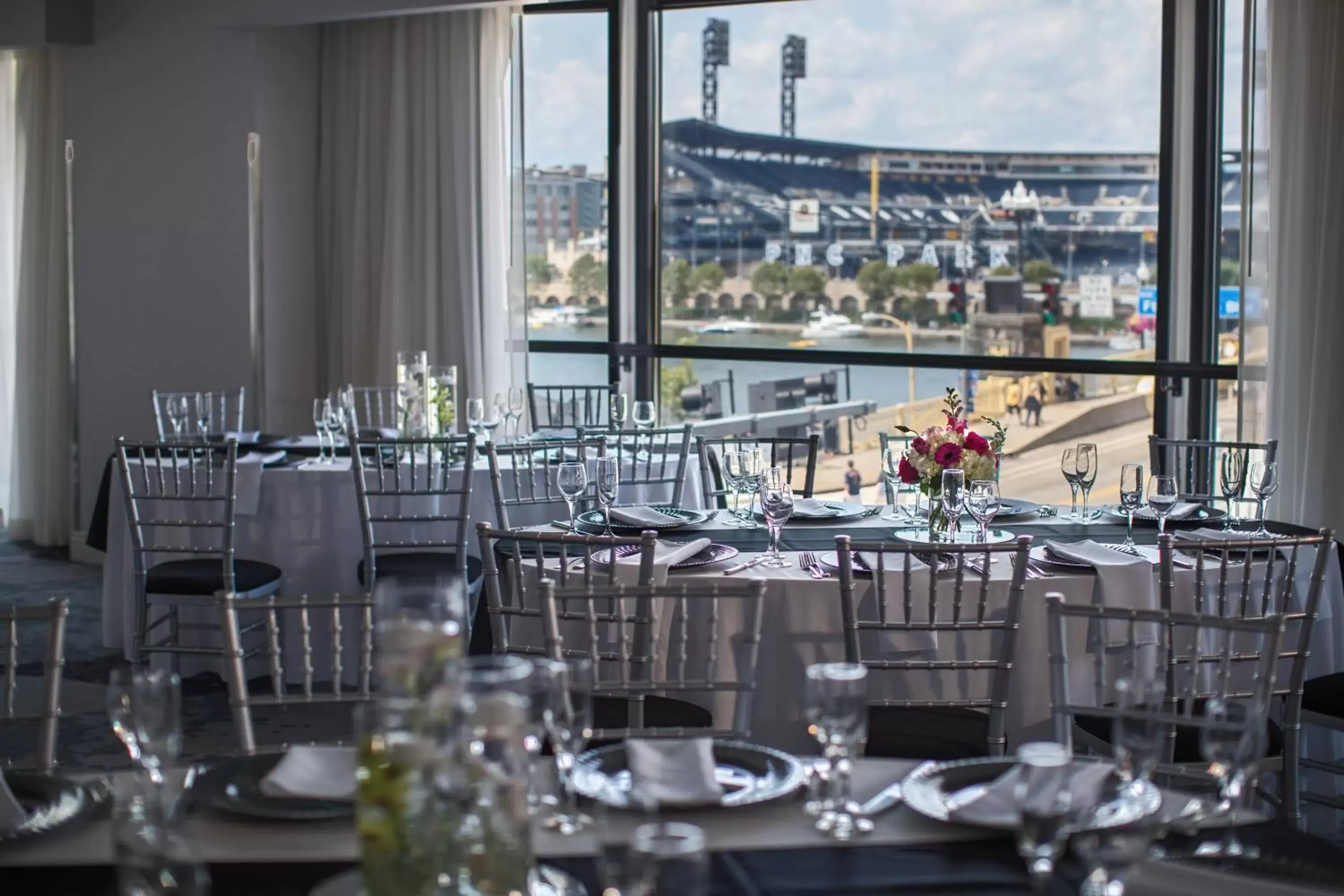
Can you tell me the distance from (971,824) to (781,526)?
6.61 ft

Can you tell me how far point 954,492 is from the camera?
375cm

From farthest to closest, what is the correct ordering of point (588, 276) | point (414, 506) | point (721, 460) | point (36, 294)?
point (36, 294)
point (588, 276)
point (414, 506)
point (721, 460)

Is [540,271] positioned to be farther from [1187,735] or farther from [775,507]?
[1187,735]

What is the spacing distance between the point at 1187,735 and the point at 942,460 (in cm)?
94

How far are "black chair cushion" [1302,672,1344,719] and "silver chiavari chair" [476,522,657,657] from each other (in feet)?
5.29

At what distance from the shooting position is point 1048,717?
11.8 feet

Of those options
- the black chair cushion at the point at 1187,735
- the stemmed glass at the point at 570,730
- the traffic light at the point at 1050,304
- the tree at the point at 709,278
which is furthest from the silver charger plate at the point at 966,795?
the tree at the point at 709,278

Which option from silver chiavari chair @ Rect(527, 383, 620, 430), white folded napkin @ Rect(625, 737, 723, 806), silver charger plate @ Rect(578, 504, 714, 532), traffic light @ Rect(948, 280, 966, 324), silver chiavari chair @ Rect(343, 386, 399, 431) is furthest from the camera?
silver chiavari chair @ Rect(343, 386, 399, 431)

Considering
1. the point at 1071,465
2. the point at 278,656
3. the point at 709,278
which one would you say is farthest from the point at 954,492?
the point at 709,278

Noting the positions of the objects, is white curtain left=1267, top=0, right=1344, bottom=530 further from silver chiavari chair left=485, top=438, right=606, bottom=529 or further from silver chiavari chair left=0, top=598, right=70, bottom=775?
silver chiavari chair left=0, top=598, right=70, bottom=775

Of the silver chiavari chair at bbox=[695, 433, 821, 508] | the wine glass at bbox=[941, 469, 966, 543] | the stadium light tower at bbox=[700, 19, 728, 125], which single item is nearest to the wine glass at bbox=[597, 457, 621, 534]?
the silver chiavari chair at bbox=[695, 433, 821, 508]

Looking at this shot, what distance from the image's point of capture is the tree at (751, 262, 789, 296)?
24.5ft

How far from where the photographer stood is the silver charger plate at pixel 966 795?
179 cm

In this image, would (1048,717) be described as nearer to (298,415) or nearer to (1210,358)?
(1210,358)
